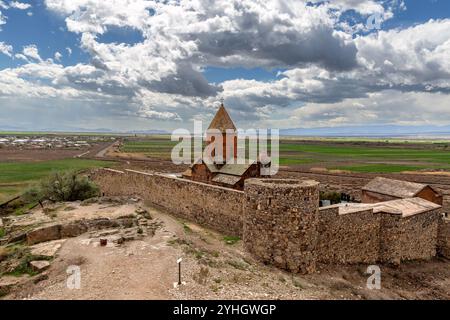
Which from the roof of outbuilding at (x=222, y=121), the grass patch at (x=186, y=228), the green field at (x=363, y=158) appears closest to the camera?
the grass patch at (x=186, y=228)

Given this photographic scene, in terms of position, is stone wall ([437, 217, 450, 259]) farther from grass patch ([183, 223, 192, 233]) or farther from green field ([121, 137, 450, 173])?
green field ([121, 137, 450, 173])

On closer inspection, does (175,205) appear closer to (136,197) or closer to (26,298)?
(136,197)

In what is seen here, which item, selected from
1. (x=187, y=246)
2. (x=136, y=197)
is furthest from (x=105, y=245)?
(x=136, y=197)

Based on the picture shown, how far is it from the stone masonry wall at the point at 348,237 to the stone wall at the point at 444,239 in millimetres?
4298

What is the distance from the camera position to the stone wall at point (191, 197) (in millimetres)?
13984

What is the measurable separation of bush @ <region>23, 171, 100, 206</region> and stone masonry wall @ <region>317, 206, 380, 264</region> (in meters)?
15.3

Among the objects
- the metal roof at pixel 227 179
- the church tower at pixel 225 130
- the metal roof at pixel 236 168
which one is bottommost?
the metal roof at pixel 227 179

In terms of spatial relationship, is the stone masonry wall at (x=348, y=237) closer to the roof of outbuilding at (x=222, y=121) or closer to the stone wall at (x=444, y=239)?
the stone wall at (x=444, y=239)

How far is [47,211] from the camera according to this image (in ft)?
51.5

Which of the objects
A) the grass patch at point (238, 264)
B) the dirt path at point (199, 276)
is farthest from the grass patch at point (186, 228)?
the grass patch at point (238, 264)

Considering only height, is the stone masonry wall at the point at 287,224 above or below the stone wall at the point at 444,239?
above

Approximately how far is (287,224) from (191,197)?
713 cm

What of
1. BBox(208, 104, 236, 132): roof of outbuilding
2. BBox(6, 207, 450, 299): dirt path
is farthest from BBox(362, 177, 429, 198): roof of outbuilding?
BBox(208, 104, 236, 132): roof of outbuilding

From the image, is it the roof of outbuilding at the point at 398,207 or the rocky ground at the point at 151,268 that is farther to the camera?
the roof of outbuilding at the point at 398,207
